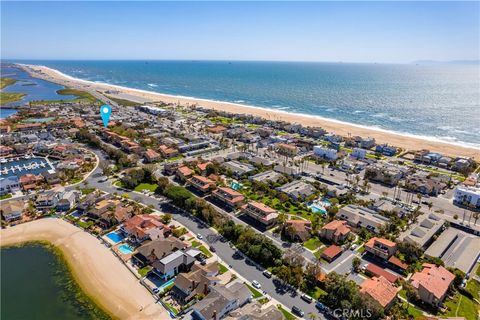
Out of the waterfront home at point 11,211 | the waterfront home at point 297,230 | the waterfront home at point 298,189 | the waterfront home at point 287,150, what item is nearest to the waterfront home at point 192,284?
the waterfront home at point 297,230

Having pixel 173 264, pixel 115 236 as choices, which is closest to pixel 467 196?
pixel 173 264

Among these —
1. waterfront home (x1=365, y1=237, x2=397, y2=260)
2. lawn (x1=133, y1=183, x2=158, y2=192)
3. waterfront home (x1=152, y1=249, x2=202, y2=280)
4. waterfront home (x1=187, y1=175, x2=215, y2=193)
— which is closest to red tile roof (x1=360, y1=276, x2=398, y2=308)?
waterfront home (x1=365, y1=237, x2=397, y2=260)

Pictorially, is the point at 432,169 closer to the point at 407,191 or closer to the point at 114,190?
the point at 407,191

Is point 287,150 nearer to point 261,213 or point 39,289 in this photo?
point 261,213

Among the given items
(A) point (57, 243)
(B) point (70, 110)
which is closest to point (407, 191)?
(A) point (57, 243)

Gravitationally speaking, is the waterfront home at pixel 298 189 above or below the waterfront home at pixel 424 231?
above

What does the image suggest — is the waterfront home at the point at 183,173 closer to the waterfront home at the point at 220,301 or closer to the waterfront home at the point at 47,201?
the waterfront home at the point at 47,201

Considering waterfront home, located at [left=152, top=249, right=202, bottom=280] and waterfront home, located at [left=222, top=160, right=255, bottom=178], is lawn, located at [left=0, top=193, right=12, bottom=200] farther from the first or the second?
waterfront home, located at [left=222, top=160, right=255, bottom=178]
